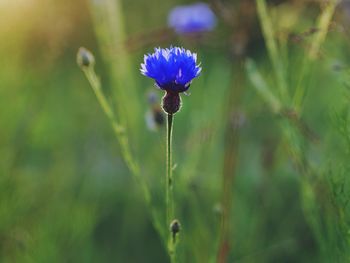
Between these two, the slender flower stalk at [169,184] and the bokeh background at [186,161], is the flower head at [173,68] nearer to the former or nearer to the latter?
the slender flower stalk at [169,184]

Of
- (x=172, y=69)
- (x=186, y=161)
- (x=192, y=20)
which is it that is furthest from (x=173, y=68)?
(x=186, y=161)

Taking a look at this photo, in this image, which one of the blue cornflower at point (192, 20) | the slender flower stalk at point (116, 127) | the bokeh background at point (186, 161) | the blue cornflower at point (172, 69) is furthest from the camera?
the blue cornflower at point (192, 20)

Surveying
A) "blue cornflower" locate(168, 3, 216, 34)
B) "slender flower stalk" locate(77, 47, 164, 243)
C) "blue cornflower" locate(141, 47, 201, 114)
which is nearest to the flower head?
"blue cornflower" locate(141, 47, 201, 114)

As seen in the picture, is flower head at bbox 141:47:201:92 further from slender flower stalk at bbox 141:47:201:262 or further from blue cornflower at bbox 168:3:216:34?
blue cornflower at bbox 168:3:216:34

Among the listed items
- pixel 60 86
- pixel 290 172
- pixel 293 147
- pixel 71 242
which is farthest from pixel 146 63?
pixel 60 86

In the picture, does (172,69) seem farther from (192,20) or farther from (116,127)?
(192,20)

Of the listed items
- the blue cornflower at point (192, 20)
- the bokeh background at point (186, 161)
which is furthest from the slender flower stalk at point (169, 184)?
the blue cornflower at point (192, 20)
